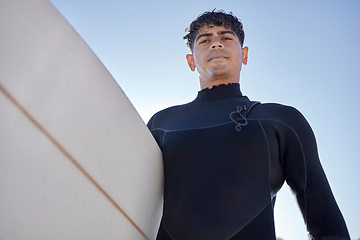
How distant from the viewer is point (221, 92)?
84.5 inches

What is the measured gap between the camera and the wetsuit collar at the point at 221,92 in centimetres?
214

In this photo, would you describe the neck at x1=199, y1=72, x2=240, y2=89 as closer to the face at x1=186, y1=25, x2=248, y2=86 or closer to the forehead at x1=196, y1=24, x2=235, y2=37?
the face at x1=186, y1=25, x2=248, y2=86

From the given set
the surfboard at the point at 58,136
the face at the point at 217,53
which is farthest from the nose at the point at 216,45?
the surfboard at the point at 58,136

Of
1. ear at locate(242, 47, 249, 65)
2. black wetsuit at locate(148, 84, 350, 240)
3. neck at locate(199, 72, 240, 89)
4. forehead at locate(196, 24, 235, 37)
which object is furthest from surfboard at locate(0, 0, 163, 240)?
ear at locate(242, 47, 249, 65)

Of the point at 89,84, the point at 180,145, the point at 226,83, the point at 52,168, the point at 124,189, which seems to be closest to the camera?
the point at 52,168

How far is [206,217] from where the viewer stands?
5.16ft

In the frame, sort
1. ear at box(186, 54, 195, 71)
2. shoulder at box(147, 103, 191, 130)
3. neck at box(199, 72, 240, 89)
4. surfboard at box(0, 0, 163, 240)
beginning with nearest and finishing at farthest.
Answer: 1. surfboard at box(0, 0, 163, 240)
2. shoulder at box(147, 103, 191, 130)
3. neck at box(199, 72, 240, 89)
4. ear at box(186, 54, 195, 71)

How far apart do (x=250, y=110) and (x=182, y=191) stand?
0.52 meters

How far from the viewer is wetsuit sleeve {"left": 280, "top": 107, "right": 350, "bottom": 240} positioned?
5.22 feet

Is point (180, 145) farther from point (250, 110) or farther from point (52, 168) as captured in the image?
point (52, 168)

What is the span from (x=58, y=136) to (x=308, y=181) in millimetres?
1067

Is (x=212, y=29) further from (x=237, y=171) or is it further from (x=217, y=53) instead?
(x=237, y=171)

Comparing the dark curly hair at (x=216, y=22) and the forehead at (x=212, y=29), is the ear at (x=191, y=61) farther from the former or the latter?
the forehead at (x=212, y=29)

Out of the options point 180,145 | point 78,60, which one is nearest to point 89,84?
point 78,60
